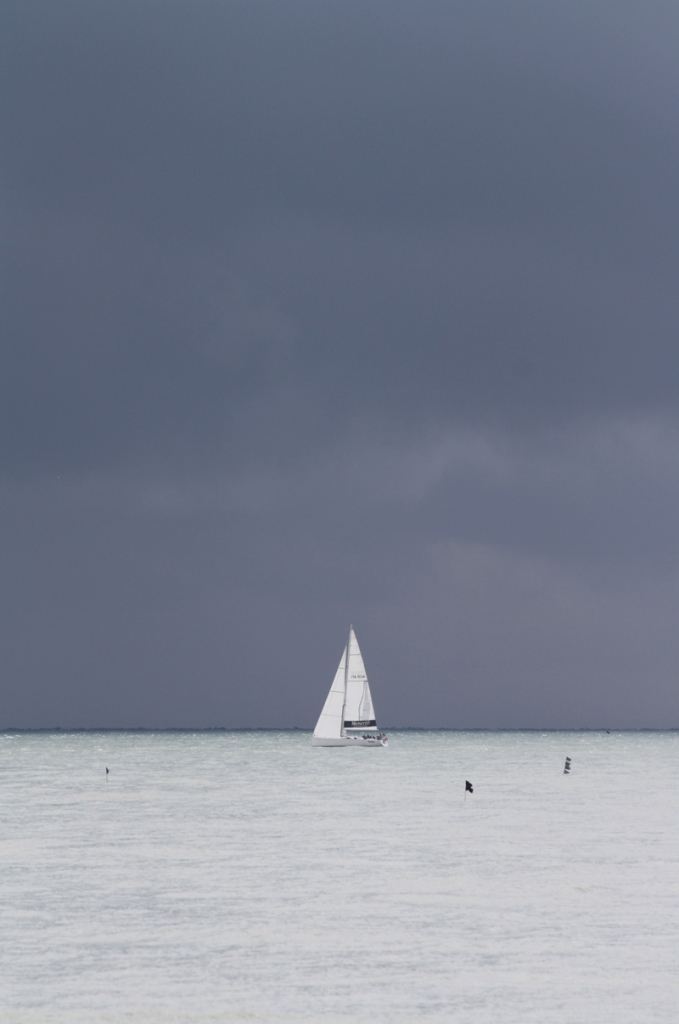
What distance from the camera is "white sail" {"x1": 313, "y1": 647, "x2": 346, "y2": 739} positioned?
147375 millimetres

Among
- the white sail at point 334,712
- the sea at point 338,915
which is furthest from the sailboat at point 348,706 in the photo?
the sea at point 338,915

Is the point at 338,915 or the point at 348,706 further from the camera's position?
the point at 348,706

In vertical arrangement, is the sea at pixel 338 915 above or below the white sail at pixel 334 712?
below

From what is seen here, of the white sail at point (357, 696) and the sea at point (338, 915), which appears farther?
the white sail at point (357, 696)

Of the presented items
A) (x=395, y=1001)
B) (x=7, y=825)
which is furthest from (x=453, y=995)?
(x=7, y=825)

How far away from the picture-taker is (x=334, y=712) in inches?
5969

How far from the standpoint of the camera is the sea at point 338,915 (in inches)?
851

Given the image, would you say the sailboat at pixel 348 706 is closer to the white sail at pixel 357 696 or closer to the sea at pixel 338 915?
the white sail at pixel 357 696

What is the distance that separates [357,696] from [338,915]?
11926 centimetres

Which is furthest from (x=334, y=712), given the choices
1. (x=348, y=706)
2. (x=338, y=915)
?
(x=338, y=915)

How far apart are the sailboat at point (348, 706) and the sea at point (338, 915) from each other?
8380cm

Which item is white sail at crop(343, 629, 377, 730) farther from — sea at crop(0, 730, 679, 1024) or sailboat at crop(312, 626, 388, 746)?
sea at crop(0, 730, 679, 1024)

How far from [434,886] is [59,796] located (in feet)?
148

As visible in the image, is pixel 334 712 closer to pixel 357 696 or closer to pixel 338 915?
pixel 357 696
